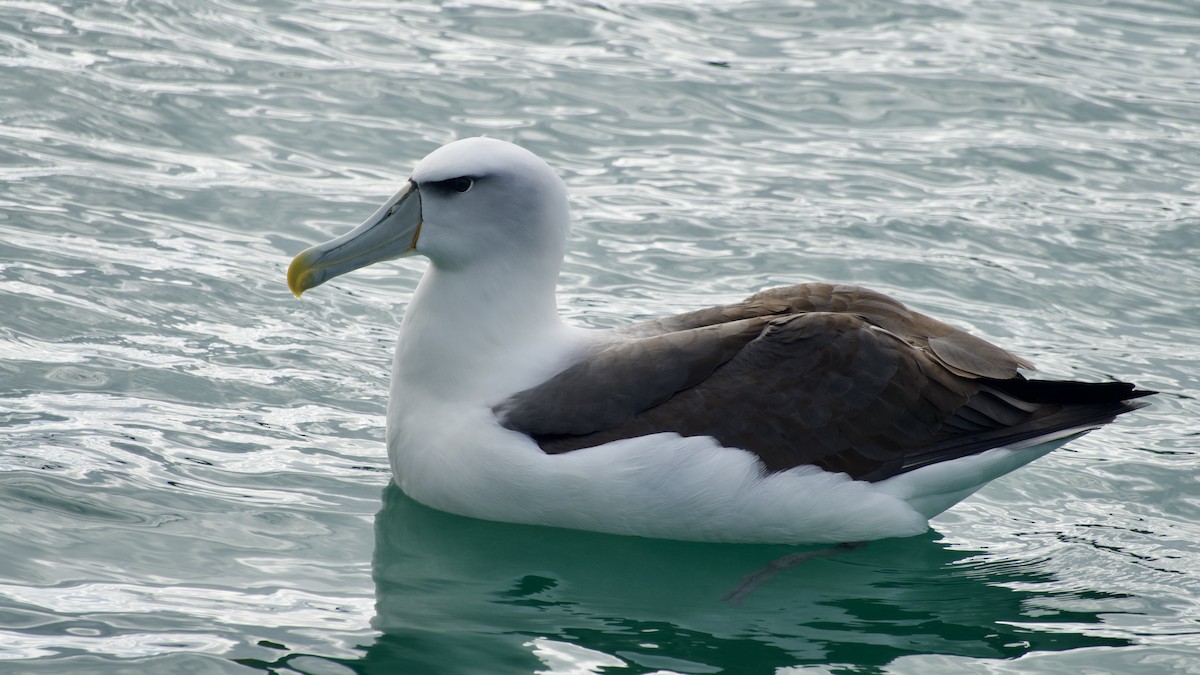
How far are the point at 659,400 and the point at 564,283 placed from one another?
3687 millimetres

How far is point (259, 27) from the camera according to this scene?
51.0ft

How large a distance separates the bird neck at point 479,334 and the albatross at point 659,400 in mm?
10

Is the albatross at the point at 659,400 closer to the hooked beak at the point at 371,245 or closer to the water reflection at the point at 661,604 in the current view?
the hooked beak at the point at 371,245

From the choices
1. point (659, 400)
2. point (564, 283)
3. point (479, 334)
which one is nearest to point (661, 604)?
point (659, 400)

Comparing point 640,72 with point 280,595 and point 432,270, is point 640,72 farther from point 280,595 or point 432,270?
point 280,595

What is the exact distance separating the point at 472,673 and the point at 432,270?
2513mm

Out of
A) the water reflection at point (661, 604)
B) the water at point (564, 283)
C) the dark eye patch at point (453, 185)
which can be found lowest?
the water reflection at point (661, 604)

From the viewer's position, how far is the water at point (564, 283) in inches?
280

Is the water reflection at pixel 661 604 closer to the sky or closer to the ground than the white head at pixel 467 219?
closer to the ground

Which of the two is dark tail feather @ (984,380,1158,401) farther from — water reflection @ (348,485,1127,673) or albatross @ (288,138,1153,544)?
water reflection @ (348,485,1127,673)

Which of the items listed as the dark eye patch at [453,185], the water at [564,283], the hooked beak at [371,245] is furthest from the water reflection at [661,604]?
the dark eye patch at [453,185]

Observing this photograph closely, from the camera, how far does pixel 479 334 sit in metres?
8.05

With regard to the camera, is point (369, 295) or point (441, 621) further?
point (369, 295)

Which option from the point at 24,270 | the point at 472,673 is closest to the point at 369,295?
the point at 24,270
